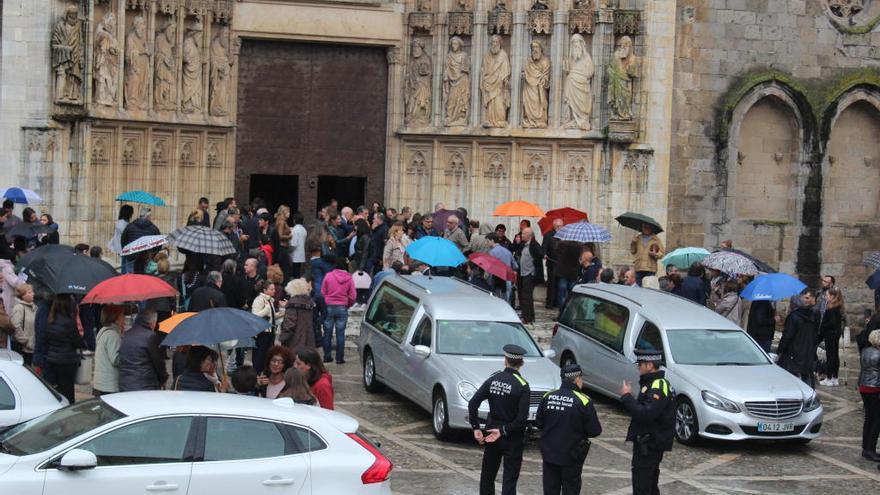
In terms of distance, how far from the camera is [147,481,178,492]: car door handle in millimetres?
9500

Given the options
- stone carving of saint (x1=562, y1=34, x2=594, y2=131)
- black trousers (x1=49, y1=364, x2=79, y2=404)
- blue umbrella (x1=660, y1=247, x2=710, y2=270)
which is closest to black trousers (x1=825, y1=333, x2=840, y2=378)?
blue umbrella (x1=660, y1=247, x2=710, y2=270)

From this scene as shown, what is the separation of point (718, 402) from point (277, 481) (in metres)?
7.16

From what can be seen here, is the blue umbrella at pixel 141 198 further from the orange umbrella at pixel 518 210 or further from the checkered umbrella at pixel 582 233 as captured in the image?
the checkered umbrella at pixel 582 233

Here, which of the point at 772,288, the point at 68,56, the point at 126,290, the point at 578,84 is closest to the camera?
the point at 126,290

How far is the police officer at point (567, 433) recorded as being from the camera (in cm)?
1131

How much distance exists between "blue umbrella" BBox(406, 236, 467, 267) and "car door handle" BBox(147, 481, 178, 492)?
31.1 feet

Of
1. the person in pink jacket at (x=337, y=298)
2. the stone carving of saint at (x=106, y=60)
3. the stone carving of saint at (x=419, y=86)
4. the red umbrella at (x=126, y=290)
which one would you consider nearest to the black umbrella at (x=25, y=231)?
the stone carving of saint at (x=106, y=60)

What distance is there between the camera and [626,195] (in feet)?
81.1

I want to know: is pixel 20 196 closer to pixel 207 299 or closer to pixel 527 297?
pixel 207 299

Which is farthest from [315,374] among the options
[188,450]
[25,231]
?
[25,231]

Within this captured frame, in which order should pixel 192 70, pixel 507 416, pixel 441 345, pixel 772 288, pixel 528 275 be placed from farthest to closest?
pixel 192 70, pixel 528 275, pixel 772 288, pixel 441 345, pixel 507 416

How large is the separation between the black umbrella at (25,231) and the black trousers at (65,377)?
18.4ft

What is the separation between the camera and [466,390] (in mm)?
14867

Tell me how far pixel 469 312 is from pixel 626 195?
902 centimetres
